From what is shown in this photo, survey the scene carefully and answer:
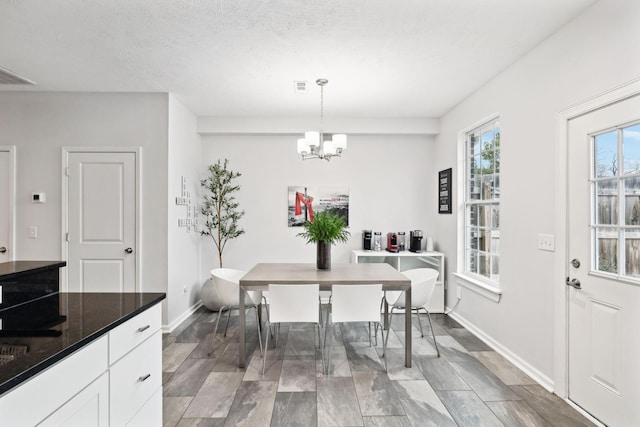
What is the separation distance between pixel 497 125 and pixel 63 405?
12.5 feet

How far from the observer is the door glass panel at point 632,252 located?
1831mm

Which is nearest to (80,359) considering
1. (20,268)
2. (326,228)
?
(20,268)

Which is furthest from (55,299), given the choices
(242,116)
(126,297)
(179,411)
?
(242,116)

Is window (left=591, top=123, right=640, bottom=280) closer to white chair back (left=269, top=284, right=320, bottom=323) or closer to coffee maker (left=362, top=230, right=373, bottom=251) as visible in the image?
white chair back (left=269, top=284, right=320, bottom=323)

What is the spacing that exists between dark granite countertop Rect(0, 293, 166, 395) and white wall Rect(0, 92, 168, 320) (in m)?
1.99

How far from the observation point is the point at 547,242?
248 cm

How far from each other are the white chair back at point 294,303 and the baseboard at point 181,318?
158 cm

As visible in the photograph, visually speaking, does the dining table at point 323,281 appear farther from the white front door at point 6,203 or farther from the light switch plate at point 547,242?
the white front door at point 6,203

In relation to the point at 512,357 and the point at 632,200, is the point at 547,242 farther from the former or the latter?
the point at 512,357

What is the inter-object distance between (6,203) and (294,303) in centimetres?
344

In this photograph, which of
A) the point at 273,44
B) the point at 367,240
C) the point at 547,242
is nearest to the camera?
the point at 547,242

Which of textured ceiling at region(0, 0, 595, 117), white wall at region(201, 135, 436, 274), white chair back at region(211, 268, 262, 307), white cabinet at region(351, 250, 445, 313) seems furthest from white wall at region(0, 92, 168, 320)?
white cabinet at region(351, 250, 445, 313)

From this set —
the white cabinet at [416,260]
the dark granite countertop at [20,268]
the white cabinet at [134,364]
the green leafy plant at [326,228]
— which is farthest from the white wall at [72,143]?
the white cabinet at [416,260]

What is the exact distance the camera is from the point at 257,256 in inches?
190
